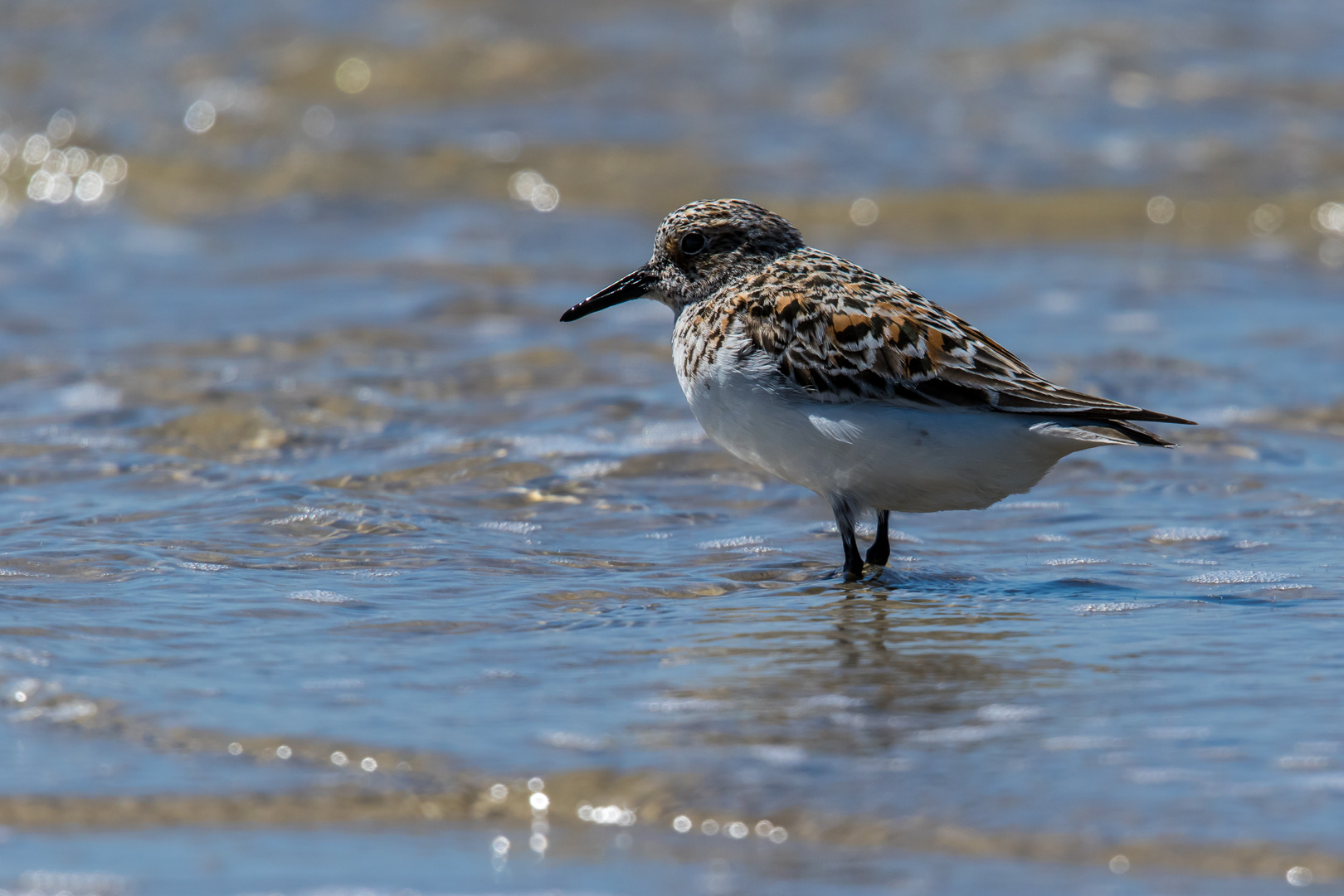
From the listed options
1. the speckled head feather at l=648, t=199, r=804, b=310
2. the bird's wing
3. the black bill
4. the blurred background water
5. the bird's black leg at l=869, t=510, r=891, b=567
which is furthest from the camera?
the black bill

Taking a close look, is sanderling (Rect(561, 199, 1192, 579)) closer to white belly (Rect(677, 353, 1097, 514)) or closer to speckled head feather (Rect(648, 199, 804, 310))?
white belly (Rect(677, 353, 1097, 514))

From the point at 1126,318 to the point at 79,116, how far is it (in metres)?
9.87

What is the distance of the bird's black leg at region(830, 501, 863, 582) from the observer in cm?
581

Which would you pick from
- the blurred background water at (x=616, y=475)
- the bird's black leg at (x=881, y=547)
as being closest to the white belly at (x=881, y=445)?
the bird's black leg at (x=881, y=547)

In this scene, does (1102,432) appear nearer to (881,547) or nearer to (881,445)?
(881,445)

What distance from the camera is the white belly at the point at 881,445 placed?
5402mm

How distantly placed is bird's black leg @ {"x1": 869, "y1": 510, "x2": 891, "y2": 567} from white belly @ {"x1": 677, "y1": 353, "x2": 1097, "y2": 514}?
0.25 m

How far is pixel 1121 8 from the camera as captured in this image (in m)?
16.0

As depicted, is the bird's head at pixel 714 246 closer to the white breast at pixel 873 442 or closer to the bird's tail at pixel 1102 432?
the white breast at pixel 873 442

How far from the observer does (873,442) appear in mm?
5516

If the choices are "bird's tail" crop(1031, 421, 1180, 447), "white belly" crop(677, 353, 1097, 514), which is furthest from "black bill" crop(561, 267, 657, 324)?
"bird's tail" crop(1031, 421, 1180, 447)

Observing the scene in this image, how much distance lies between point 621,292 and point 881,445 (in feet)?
6.02

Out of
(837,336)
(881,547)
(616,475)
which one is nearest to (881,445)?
(837,336)

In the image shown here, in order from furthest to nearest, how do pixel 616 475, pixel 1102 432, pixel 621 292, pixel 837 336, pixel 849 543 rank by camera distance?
pixel 616 475
pixel 621 292
pixel 849 543
pixel 837 336
pixel 1102 432
